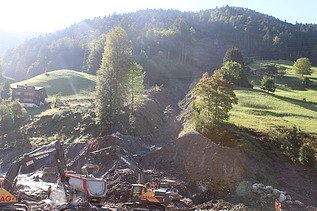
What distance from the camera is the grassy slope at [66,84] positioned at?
335 feet

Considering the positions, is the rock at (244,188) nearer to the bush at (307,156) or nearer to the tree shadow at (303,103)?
the bush at (307,156)

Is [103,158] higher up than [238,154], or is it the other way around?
[238,154]

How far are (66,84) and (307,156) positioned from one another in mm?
81658

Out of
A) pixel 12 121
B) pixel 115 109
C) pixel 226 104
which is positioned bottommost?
pixel 12 121

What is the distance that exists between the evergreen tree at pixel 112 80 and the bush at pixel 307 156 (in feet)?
87.5

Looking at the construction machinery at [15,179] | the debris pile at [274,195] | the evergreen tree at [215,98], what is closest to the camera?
the construction machinery at [15,179]

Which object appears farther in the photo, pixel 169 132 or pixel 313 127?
pixel 169 132

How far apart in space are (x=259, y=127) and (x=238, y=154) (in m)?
14.5

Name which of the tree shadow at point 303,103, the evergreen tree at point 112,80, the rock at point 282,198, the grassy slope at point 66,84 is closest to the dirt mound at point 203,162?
the rock at point 282,198

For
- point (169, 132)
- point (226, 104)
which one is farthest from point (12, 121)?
point (226, 104)

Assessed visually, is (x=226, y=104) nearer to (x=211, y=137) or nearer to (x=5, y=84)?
(x=211, y=137)

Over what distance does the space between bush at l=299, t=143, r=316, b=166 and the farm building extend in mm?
60121

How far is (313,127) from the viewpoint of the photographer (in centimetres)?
5362

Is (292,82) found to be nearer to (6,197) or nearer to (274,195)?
(274,195)
